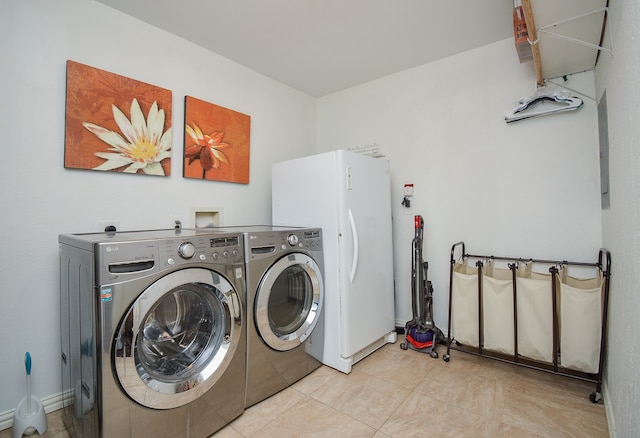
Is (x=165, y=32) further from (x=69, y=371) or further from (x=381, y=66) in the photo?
(x=69, y=371)

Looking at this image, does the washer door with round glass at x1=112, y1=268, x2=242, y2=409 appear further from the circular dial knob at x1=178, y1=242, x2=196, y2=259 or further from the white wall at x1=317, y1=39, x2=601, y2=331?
the white wall at x1=317, y1=39, x2=601, y2=331

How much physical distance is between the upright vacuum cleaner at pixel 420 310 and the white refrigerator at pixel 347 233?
0.21m

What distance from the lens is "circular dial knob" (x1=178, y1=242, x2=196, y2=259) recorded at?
1387 mm

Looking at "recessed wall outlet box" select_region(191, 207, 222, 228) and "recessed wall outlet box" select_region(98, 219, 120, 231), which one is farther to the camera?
"recessed wall outlet box" select_region(191, 207, 222, 228)

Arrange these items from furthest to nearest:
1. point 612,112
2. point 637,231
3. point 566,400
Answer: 1. point 566,400
2. point 612,112
3. point 637,231

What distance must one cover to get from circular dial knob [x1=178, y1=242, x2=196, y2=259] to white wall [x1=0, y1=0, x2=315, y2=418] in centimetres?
90

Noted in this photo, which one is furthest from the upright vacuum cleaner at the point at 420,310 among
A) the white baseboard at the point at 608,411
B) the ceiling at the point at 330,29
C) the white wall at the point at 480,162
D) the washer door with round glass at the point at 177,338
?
the washer door with round glass at the point at 177,338

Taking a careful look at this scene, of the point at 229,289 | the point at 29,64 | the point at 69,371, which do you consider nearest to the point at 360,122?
the point at 229,289

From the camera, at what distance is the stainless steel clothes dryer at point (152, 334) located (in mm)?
1195

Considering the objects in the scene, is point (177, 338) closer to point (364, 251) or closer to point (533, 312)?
point (364, 251)

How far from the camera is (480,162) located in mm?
2475

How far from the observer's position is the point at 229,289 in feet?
5.20

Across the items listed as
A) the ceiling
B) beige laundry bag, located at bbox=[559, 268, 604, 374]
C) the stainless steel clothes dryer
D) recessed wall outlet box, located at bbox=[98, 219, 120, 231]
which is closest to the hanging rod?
beige laundry bag, located at bbox=[559, 268, 604, 374]

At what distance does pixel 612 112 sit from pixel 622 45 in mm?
382
